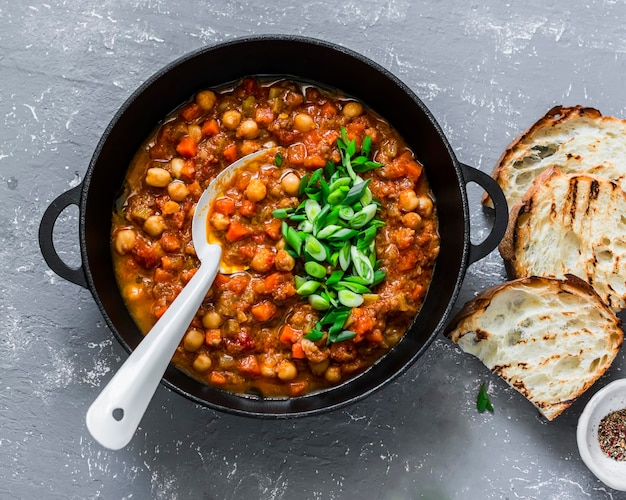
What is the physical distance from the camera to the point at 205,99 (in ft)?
13.4

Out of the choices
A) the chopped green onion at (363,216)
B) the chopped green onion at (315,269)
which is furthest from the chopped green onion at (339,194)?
the chopped green onion at (315,269)

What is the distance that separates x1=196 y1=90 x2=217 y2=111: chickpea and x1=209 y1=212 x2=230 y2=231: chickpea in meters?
0.62

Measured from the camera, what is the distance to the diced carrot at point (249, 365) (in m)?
3.91

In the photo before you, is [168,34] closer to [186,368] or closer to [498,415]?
[186,368]

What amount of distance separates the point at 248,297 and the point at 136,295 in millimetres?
604

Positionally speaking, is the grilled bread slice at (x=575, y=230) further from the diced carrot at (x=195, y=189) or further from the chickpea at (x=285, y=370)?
the diced carrot at (x=195, y=189)

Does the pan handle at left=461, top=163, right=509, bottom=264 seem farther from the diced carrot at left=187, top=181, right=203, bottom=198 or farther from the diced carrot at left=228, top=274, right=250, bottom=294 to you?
the diced carrot at left=187, top=181, right=203, bottom=198

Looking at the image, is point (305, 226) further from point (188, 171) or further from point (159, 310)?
point (159, 310)

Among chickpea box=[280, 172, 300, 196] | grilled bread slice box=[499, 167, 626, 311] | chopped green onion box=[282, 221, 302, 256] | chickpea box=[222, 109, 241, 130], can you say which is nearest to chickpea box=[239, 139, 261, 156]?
chickpea box=[222, 109, 241, 130]

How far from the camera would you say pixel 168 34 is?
4418 mm

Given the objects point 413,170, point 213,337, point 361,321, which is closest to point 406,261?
point 361,321

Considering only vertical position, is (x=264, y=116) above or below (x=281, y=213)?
above

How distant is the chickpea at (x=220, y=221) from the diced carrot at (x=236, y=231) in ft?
0.08

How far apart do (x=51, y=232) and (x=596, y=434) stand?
3088 millimetres
